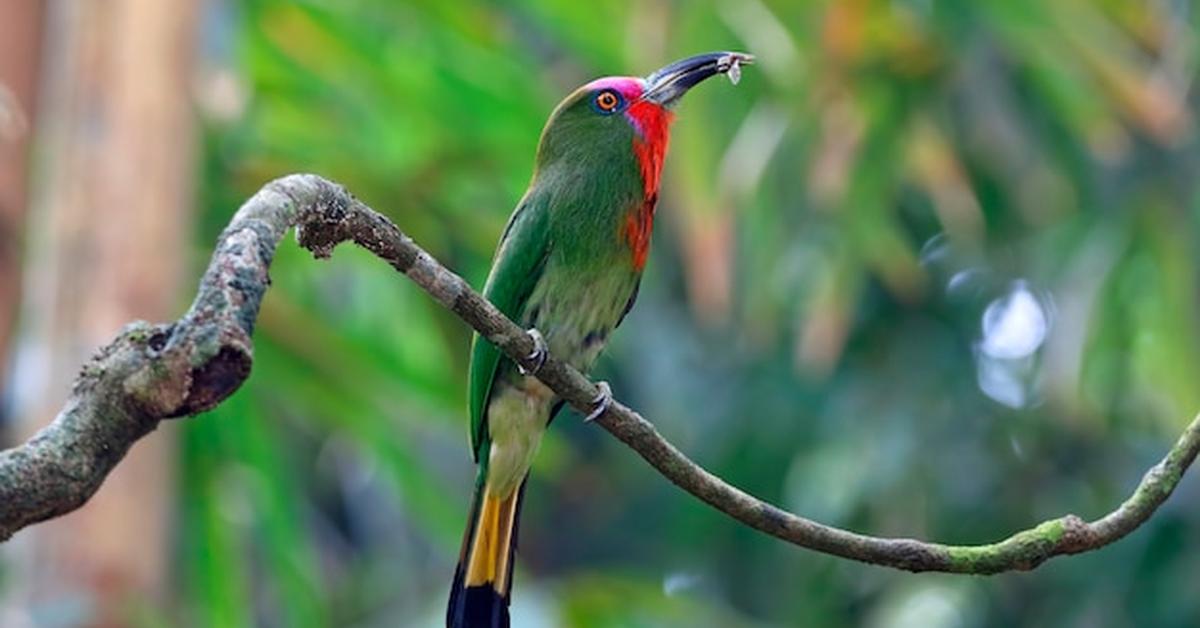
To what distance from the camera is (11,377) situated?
130 inches

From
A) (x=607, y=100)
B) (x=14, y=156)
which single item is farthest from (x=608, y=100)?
(x=14, y=156)

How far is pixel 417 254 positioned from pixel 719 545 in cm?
626

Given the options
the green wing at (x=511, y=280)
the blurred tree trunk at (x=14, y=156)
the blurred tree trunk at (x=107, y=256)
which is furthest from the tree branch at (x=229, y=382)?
the blurred tree trunk at (x=14, y=156)

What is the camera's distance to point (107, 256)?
3041mm

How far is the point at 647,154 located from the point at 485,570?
516 millimetres

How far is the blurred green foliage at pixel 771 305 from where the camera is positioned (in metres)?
4.15

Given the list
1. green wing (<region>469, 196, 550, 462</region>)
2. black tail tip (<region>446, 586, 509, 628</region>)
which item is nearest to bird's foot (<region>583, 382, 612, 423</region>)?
black tail tip (<region>446, 586, 509, 628</region>)

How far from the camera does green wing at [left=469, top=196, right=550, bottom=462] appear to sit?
226 cm

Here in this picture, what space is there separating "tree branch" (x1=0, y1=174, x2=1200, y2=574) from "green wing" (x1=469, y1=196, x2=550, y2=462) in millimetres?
851

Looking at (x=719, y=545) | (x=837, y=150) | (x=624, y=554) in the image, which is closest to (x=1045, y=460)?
(x=719, y=545)

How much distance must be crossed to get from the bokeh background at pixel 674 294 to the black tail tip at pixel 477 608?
2.25 ft

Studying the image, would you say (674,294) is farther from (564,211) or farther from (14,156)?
(564,211)

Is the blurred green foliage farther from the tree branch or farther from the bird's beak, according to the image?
the tree branch

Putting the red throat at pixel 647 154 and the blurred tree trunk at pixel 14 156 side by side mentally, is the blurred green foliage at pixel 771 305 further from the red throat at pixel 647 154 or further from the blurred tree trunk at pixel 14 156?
the red throat at pixel 647 154
